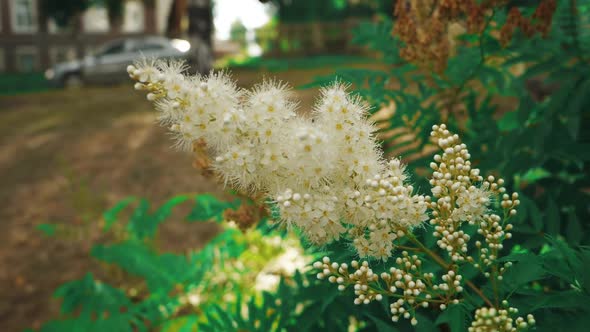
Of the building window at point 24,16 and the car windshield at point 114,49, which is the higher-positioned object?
the building window at point 24,16

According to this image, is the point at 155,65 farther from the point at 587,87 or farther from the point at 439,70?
the point at 587,87

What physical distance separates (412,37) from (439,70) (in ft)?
0.60

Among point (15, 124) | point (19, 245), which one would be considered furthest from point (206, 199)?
point (15, 124)

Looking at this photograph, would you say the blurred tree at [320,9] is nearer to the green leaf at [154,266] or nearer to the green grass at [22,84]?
the green grass at [22,84]

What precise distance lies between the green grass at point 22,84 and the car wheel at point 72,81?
0.85 meters

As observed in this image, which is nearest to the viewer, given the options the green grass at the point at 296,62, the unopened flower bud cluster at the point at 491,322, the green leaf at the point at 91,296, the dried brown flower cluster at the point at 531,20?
the unopened flower bud cluster at the point at 491,322

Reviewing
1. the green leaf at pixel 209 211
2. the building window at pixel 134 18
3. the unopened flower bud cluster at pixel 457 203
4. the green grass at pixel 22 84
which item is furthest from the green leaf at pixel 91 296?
the building window at pixel 134 18

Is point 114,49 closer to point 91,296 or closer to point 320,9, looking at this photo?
point 320,9

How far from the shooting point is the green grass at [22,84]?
18812 millimetres

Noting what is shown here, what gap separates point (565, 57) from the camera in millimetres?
2400

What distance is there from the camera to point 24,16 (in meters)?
27.0

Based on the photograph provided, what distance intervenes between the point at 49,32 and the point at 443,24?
96.4ft

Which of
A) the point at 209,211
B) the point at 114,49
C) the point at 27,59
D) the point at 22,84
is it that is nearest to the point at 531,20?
the point at 209,211

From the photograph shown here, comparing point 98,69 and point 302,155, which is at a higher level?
point 302,155
